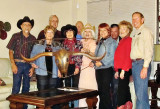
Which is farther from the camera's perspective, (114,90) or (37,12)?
(37,12)

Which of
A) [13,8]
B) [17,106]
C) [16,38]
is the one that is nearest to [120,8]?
[13,8]

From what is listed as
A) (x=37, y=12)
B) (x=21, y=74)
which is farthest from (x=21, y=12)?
(x=21, y=74)

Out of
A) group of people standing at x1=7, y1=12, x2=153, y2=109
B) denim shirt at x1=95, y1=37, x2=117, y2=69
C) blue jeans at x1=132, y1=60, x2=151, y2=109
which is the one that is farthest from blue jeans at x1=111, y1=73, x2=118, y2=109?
blue jeans at x1=132, y1=60, x2=151, y2=109

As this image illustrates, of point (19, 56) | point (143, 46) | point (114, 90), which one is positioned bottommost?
point (114, 90)

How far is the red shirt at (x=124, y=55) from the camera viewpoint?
342cm

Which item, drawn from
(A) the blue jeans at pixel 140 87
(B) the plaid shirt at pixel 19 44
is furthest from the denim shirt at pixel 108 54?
(B) the plaid shirt at pixel 19 44

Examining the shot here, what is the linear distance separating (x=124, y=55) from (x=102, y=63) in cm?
32

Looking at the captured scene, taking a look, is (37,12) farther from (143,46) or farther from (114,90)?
(143,46)

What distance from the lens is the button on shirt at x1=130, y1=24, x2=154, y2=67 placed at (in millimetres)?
3188

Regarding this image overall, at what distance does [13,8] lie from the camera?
6.12 metres

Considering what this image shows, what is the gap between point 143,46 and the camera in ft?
10.6

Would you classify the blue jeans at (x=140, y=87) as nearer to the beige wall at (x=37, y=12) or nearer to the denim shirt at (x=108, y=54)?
the denim shirt at (x=108, y=54)

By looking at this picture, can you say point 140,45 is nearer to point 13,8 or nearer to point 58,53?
point 58,53

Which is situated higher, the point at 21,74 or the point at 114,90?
the point at 21,74
